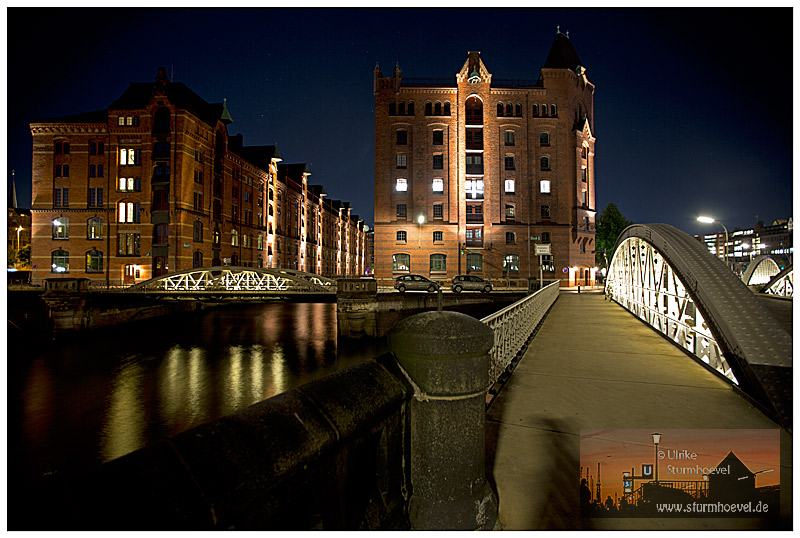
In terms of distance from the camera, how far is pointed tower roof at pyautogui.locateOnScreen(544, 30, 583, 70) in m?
43.2

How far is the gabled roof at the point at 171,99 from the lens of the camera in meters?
38.2

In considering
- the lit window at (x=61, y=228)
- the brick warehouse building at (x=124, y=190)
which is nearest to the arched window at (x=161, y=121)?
the brick warehouse building at (x=124, y=190)

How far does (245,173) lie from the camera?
163 ft

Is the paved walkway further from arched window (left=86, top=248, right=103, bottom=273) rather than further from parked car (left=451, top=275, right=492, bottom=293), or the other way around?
arched window (left=86, top=248, right=103, bottom=273)

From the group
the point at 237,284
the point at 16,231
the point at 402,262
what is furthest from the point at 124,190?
the point at 16,231

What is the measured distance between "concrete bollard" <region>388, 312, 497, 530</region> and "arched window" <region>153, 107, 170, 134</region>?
145ft

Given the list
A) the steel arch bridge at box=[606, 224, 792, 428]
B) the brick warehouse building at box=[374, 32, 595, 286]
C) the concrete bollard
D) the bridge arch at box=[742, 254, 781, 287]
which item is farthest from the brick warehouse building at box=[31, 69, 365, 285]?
the bridge arch at box=[742, 254, 781, 287]

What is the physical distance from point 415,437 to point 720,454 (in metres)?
2.96

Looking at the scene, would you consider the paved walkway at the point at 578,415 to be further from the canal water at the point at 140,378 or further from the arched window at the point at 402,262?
the arched window at the point at 402,262

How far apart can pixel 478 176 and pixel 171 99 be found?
32.0 meters

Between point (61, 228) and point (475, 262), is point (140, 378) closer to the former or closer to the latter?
point (61, 228)

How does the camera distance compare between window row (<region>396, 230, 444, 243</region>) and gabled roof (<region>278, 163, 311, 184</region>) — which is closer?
window row (<region>396, 230, 444, 243</region>)

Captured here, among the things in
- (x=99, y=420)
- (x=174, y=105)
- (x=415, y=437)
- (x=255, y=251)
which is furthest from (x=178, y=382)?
(x=255, y=251)

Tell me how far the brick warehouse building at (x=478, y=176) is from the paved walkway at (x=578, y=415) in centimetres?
3239
